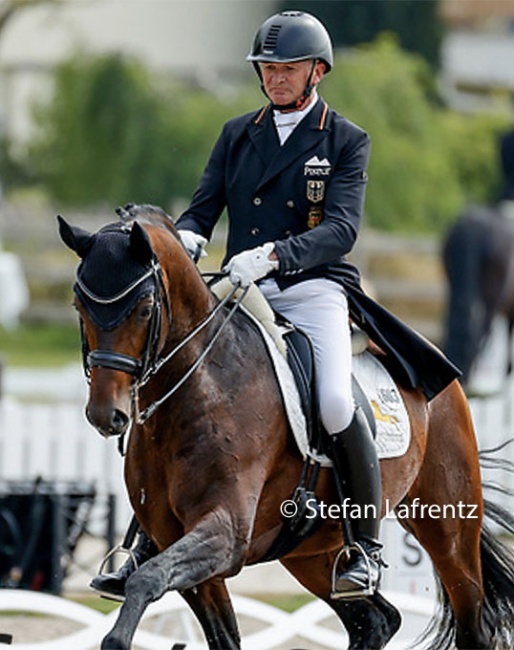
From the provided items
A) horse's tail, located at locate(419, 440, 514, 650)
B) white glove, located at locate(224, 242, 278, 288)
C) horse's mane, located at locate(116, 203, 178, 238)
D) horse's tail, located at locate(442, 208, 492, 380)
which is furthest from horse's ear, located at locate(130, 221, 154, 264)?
horse's tail, located at locate(442, 208, 492, 380)

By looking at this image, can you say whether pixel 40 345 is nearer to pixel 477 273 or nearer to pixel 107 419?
pixel 477 273

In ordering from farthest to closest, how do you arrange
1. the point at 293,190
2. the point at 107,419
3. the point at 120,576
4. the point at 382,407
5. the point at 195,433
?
the point at 382,407 < the point at 293,190 < the point at 120,576 < the point at 195,433 < the point at 107,419

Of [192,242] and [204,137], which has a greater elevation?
[192,242]

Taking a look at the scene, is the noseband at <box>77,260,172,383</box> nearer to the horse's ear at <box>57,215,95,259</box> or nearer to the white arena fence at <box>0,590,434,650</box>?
the horse's ear at <box>57,215,95,259</box>

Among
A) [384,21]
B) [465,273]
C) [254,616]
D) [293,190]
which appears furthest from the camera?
[384,21]

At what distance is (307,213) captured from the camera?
6.54 metres

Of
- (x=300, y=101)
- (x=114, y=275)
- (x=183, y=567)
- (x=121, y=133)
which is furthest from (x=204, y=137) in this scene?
(x=183, y=567)

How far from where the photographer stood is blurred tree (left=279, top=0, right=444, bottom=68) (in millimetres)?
45344

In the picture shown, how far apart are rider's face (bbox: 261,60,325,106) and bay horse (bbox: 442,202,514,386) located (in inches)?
457

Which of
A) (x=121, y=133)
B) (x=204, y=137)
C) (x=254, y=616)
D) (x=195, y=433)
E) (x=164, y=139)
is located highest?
(x=195, y=433)

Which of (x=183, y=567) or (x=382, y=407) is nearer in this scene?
(x=183, y=567)

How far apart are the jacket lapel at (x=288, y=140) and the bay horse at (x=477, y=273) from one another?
1152 centimetres

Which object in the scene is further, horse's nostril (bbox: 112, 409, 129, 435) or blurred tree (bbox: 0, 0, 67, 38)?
blurred tree (bbox: 0, 0, 67, 38)

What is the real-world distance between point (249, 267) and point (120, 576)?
4.11ft
